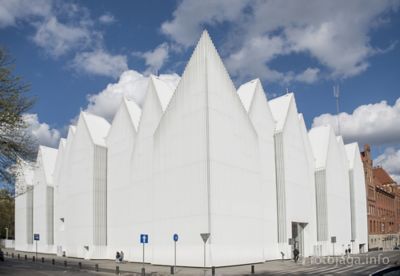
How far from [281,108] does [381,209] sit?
49.7m

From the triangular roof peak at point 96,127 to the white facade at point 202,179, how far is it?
201 mm

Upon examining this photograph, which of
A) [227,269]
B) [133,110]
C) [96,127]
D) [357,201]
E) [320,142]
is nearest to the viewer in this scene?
[227,269]

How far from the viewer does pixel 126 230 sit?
4616cm

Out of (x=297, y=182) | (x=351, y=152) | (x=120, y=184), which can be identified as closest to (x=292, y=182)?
(x=297, y=182)

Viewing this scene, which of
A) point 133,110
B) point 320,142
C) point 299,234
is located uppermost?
point 133,110

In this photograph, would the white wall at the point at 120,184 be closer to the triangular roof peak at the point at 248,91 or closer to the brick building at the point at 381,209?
the triangular roof peak at the point at 248,91

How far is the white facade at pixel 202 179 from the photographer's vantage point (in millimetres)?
35812

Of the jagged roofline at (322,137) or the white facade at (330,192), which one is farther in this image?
the jagged roofline at (322,137)

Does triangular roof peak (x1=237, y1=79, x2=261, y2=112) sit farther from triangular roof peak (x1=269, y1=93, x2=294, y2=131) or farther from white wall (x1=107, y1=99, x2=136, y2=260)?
white wall (x1=107, y1=99, x2=136, y2=260)

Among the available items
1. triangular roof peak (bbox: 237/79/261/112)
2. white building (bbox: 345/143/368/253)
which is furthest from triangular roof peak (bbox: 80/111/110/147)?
white building (bbox: 345/143/368/253)

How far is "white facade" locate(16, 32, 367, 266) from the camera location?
35.8m

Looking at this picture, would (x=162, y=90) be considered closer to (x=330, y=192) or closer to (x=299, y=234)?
(x=299, y=234)

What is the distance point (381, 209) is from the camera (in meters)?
89.5

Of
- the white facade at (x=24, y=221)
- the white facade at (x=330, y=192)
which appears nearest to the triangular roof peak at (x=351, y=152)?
the white facade at (x=330, y=192)
